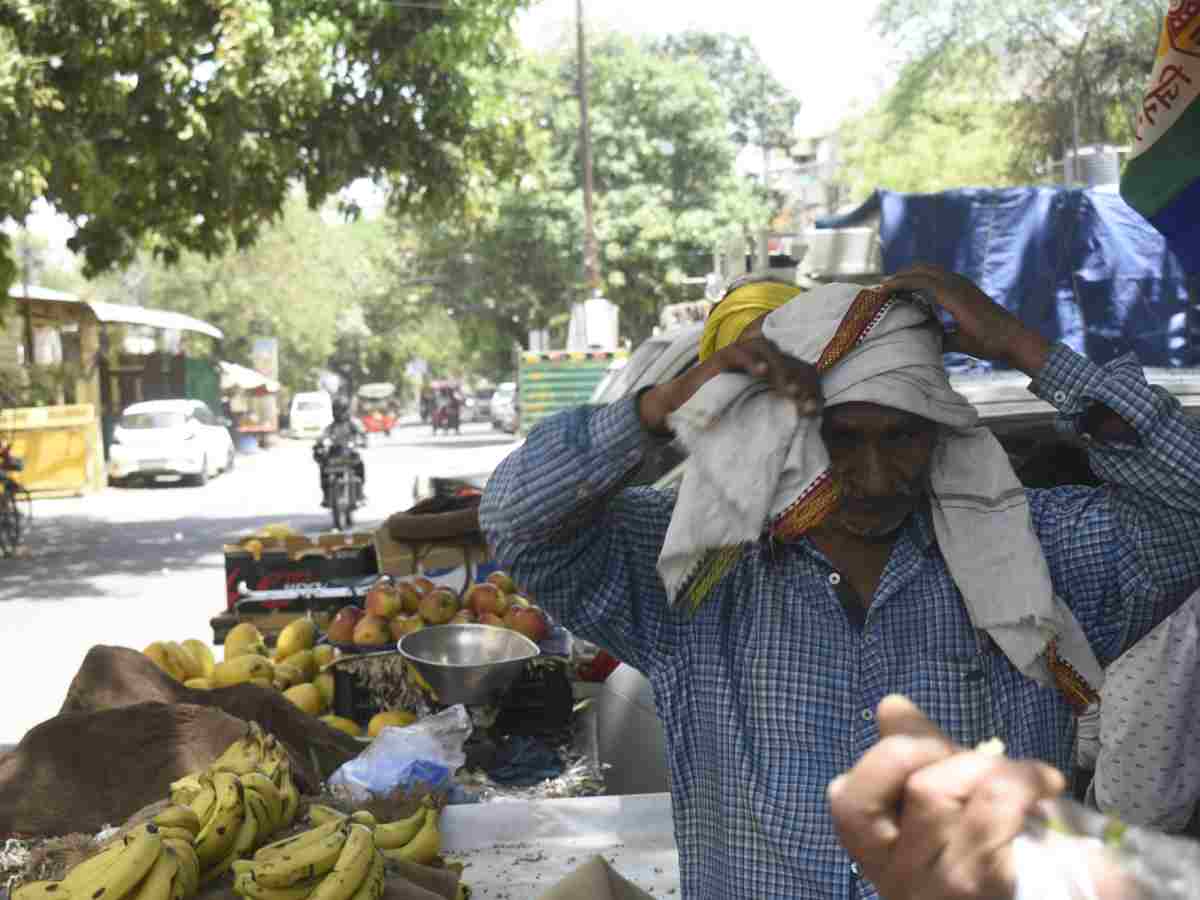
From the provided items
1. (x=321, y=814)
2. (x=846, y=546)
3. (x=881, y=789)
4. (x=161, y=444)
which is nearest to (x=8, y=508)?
(x=161, y=444)

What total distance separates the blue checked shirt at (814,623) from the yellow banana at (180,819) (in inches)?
37.2

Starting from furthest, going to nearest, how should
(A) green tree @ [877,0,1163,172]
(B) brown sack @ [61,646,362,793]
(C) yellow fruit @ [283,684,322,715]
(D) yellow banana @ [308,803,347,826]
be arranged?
1. (A) green tree @ [877,0,1163,172]
2. (C) yellow fruit @ [283,684,322,715]
3. (B) brown sack @ [61,646,362,793]
4. (D) yellow banana @ [308,803,347,826]

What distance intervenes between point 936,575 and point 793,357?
16.4 inches

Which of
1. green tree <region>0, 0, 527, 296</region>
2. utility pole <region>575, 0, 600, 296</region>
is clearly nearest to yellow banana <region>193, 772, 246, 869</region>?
green tree <region>0, 0, 527, 296</region>

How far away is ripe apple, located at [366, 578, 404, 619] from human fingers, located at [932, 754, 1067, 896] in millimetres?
3597

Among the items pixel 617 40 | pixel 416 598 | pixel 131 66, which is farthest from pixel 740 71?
pixel 416 598

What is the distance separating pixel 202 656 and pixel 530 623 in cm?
114

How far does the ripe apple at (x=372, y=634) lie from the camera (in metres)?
4.32

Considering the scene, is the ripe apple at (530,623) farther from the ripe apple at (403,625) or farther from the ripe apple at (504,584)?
the ripe apple at (504,584)

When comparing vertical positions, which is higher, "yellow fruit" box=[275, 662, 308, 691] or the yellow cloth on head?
the yellow cloth on head

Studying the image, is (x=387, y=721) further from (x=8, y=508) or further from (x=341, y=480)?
(x=8, y=508)

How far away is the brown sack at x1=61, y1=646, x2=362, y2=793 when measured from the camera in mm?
3553

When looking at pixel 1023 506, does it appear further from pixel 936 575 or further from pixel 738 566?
pixel 738 566

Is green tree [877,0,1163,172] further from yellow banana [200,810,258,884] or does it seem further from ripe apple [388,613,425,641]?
yellow banana [200,810,258,884]
